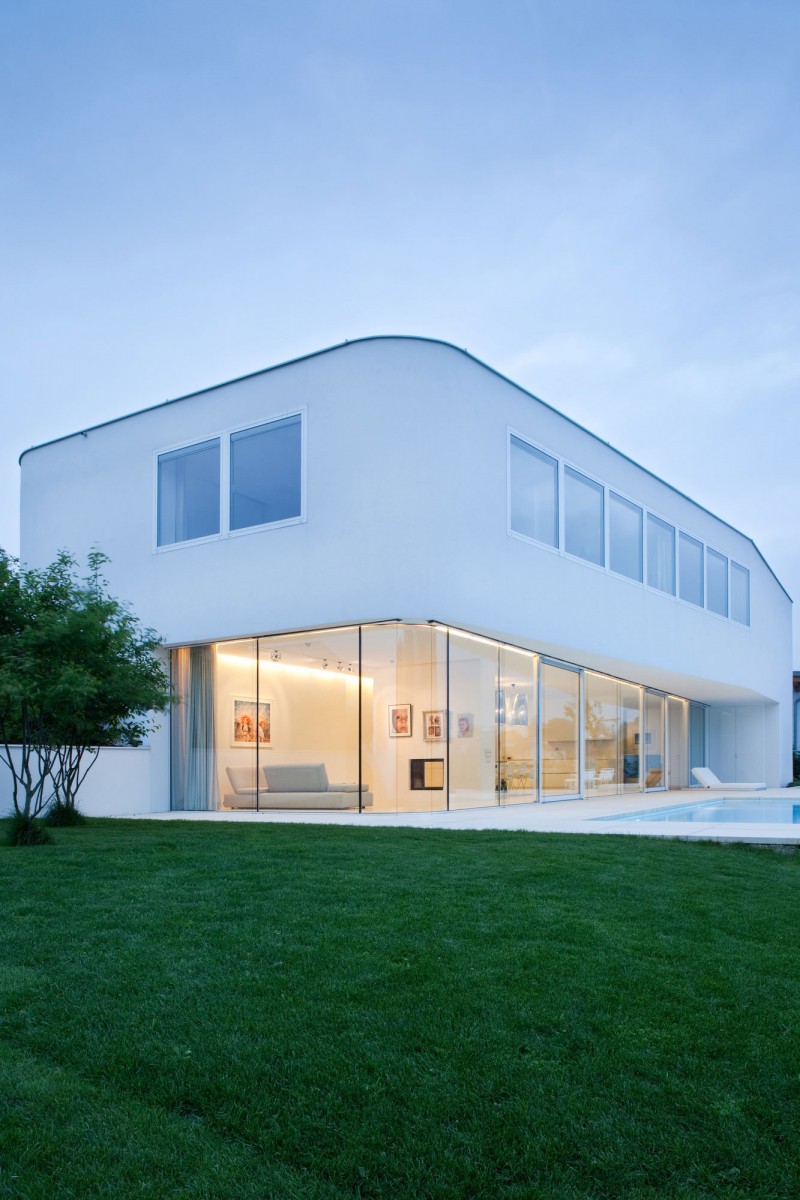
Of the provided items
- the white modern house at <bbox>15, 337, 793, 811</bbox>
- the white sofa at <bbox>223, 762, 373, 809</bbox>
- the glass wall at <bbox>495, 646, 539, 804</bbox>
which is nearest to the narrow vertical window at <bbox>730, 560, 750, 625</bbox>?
the white modern house at <bbox>15, 337, 793, 811</bbox>

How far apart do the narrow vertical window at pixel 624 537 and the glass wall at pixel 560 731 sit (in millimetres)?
2564

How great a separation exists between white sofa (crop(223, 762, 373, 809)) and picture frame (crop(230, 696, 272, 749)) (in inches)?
19.0

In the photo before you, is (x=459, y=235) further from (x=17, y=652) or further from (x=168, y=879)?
(x=168, y=879)

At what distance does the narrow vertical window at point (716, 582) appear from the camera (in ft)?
80.7

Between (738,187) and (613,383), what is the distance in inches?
1006

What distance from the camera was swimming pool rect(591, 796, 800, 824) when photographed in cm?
1321

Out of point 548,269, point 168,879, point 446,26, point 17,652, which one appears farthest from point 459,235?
point 168,879

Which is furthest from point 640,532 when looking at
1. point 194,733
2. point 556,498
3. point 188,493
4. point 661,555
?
point 194,733

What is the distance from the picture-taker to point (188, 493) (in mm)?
16109

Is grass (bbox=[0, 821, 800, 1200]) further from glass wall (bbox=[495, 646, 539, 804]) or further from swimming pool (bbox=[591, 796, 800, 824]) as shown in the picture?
glass wall (bbox=[495, 646, 539, 804])

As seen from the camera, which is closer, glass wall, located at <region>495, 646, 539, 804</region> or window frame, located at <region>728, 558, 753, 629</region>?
glass wall, located at <region>495, 646, 539, 804</region>

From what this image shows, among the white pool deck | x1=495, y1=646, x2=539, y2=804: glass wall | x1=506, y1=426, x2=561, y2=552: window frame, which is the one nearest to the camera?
the white pool deck

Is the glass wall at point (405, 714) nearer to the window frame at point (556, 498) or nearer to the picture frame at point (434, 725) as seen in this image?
the picture frame at point (434, 725)

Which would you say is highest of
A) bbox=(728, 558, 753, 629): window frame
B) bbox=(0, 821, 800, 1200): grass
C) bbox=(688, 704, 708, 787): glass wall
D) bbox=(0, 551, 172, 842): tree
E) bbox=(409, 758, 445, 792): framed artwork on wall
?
bbox=(728, 558, 753, 629): window frame
